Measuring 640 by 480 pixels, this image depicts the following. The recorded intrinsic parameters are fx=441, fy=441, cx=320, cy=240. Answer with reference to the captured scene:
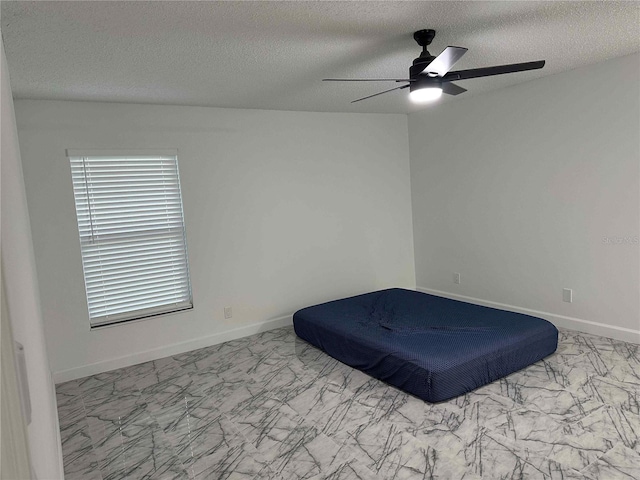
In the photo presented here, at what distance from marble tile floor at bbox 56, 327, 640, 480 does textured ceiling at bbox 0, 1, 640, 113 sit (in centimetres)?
243

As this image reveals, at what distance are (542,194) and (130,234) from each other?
4013mm

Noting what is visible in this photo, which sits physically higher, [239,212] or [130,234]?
[239,212]

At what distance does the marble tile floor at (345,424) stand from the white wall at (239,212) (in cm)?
59

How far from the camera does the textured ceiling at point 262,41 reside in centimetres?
227

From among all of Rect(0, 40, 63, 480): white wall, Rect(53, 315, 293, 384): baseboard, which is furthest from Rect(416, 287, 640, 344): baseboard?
Rect(0, 40, 63, 480): white wall

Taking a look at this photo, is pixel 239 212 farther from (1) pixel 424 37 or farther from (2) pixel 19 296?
(2) pixel 19 296

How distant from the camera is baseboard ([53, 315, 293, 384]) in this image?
3.90m

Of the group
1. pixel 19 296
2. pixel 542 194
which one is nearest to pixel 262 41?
pixel 19 296

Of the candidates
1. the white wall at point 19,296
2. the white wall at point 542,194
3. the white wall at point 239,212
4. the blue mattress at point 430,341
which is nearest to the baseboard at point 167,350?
the white wall at point 239,212

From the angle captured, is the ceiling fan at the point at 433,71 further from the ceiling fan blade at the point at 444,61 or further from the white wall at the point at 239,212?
the white wall at the point at 239,212

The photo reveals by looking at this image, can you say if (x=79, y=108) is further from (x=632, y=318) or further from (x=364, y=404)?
(x=632, y=318)

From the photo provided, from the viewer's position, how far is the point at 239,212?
4.66 metres

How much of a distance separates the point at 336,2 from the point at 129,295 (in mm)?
3184

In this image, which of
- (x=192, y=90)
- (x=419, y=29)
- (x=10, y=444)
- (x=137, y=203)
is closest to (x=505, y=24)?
(x=419, y=29)
